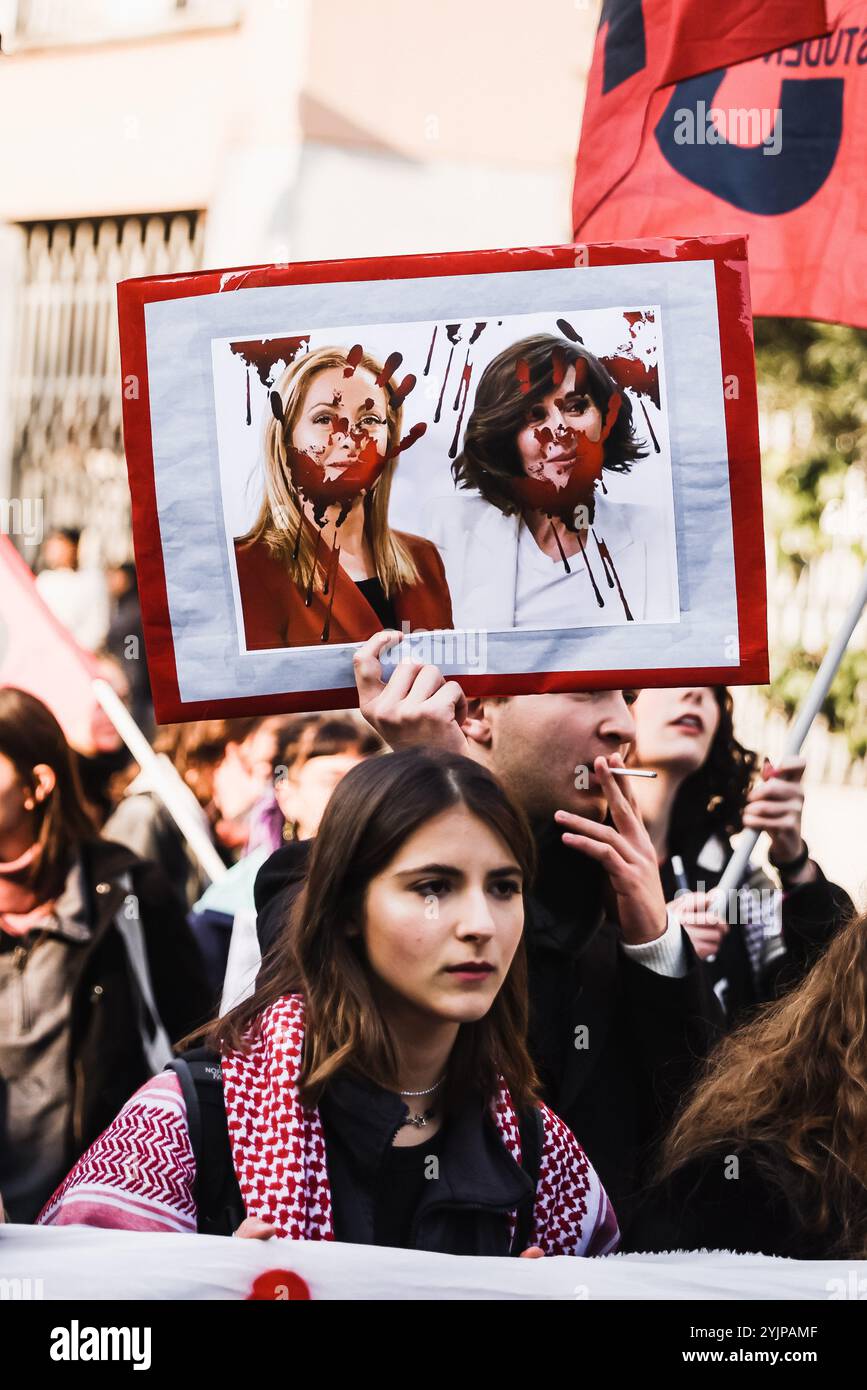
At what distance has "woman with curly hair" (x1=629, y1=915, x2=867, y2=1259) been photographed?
227 cm

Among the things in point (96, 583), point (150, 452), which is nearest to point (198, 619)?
point (150, 452)

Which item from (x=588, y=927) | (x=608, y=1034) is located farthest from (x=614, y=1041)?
(x=588, y=927)

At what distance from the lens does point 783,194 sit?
12.8 feet

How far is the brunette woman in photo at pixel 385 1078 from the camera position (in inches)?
88.4

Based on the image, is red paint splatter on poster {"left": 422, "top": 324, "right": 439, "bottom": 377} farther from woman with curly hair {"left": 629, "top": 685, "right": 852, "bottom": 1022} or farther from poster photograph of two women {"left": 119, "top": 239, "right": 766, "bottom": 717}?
woman with curly hair {"left": 629, "top": 685, "right": 852, "bottom": 1022}

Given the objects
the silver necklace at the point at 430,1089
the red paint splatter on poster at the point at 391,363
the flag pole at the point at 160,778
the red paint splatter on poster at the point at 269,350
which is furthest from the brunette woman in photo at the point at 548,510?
the flag pole at the point at 160,778

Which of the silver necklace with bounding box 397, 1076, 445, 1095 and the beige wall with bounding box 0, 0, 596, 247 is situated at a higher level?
the beige wall with bounding box 0, 0, 596, 247

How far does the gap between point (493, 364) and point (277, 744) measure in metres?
2.16

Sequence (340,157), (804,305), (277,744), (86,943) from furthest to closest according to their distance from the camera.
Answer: (340,157) < (277,744) < (86,943) < (804,305)

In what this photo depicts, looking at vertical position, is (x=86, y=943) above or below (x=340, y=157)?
below

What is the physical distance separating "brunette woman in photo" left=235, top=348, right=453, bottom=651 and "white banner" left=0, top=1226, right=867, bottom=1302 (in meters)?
1.05

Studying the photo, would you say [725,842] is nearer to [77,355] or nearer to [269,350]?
[269,350]

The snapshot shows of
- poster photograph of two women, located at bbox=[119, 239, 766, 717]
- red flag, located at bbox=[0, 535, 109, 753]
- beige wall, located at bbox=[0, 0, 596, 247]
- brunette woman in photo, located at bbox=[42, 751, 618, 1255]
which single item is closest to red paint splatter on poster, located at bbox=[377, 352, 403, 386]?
poster photograph of two women, located at bbox=[119, 239, 766, 717]
